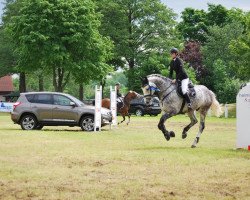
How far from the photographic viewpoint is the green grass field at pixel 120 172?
29.8ft

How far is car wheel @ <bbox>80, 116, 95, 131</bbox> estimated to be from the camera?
2709 centimetres

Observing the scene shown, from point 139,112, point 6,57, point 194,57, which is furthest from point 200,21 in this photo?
point 139,112

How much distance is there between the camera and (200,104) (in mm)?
18641

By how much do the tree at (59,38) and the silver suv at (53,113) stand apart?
28851 mm

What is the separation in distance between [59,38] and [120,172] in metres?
47.8

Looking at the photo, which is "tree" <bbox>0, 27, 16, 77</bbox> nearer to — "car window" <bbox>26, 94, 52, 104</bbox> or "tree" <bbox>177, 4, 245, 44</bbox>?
"tree" <bbox>177, 4, 245, 44</bbox>

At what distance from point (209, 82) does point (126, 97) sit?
44378mm

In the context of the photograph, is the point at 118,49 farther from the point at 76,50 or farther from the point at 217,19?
the point at 217,19

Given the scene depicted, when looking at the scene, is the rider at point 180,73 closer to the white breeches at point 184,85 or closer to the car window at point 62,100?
the white breeches at point 184,85

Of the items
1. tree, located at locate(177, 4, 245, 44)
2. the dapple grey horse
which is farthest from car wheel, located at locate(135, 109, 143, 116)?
tree, located at locate(177, 4, 245, 44)

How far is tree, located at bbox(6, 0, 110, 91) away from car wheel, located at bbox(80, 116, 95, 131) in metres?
29.2

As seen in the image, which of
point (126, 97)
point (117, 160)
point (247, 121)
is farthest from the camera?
point (126, 97)

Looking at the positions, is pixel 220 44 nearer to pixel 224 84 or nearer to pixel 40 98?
pixel 224 84

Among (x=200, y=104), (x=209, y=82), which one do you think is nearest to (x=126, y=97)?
(x=200, y=104)
